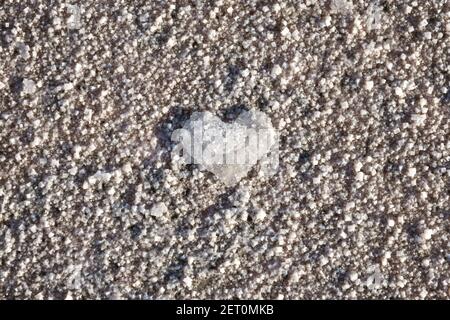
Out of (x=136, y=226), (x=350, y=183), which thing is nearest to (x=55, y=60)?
(x=136, y=226)

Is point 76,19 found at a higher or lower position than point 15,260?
higher

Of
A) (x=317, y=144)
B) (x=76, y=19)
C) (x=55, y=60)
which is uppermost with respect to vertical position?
(x=76, y=19)

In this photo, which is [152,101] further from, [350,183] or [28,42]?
[350,183]
